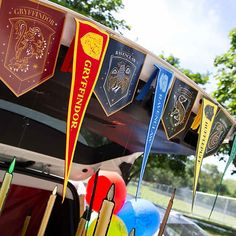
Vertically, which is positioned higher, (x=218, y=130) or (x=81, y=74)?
(x=218, y=130)

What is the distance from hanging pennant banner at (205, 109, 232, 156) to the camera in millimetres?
2740

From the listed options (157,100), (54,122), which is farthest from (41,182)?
(157,100)

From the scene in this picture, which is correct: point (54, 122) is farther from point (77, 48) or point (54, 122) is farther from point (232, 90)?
point (232, 90)

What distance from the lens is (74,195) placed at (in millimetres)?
3064

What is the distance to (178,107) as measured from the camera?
2.46m

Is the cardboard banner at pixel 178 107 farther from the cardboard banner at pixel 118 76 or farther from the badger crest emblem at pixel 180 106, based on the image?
the cardboard banner at pixel 118 76

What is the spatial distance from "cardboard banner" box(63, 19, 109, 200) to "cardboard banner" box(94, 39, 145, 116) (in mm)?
143

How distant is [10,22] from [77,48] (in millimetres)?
334

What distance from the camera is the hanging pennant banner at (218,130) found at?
274 cm

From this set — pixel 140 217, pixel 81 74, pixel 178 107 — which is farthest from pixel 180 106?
pixel 140 217

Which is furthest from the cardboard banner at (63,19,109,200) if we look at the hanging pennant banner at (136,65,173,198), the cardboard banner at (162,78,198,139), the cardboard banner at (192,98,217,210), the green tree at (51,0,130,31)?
the green tree at (51,0,130,31)

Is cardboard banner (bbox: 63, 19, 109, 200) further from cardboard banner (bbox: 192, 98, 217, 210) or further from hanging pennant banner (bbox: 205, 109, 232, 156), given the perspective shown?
hanging pennant banner (bbox: 205, 109, 232, 156)

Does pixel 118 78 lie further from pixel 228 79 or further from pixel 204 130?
pixel 228 79

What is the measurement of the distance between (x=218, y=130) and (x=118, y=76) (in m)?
1.16
